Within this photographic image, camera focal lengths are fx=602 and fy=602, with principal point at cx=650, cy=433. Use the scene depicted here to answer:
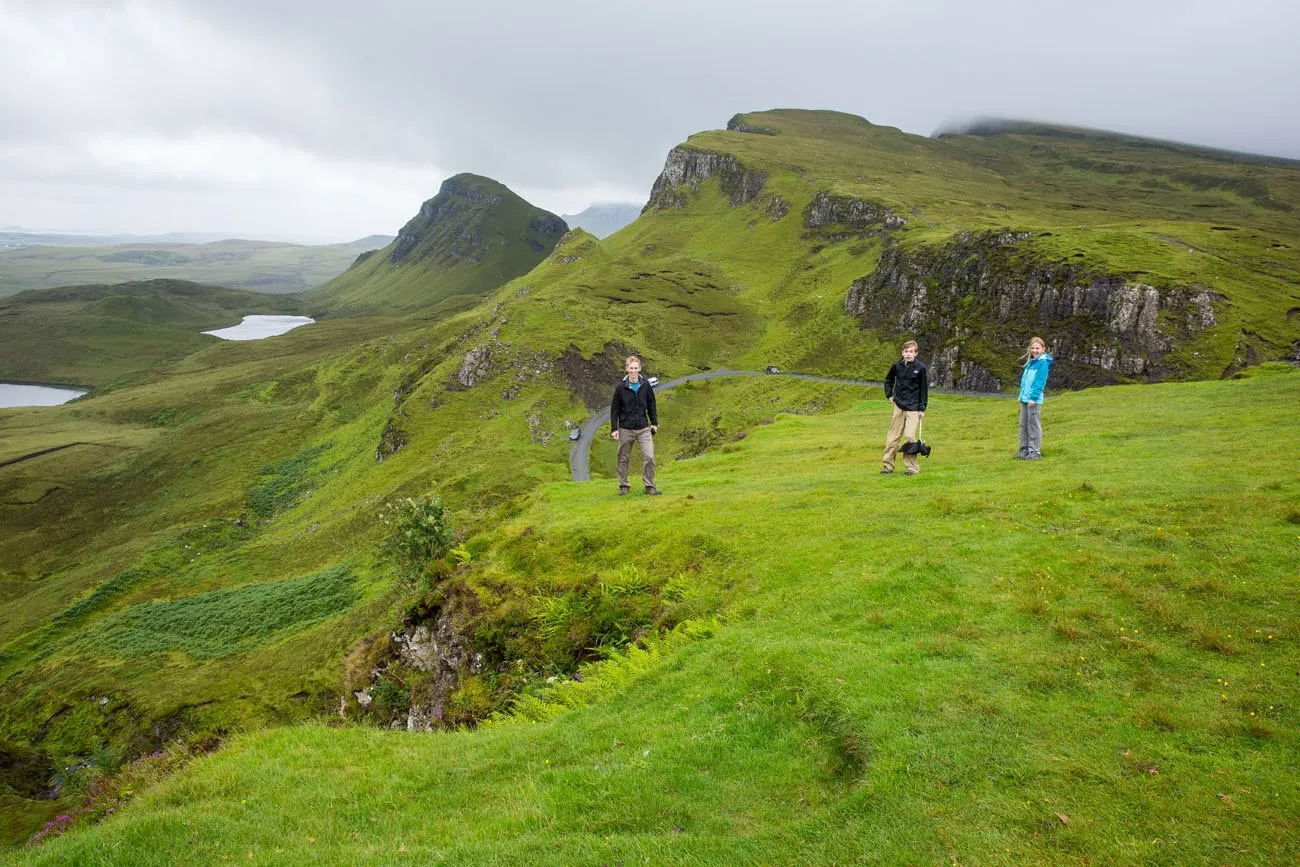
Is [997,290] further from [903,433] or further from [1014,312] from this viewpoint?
[903,433]

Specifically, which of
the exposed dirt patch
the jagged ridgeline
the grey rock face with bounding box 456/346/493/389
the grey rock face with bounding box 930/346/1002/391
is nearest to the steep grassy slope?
the jagged ridgeline

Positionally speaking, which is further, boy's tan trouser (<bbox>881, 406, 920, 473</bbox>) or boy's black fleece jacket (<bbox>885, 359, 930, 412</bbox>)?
boy's tan trouser (<bbox>881, 406, 920, 473</bbox>)

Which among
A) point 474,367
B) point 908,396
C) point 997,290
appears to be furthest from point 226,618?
point 997,290

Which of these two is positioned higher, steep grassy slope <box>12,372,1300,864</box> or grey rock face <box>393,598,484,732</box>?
steep grassy slope <box>12,372,1300,864</box>

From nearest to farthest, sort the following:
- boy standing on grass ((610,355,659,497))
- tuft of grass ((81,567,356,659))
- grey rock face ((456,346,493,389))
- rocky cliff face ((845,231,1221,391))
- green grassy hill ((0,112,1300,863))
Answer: green grassy hill ((0,112,1300,863)) → boy standing on grass ((610,355,659,497)) → tuft of grass ((81,567,356,659)) → rocky cliff face ((845,231,1221,391)) → grey rock face ((456,346,493,389))

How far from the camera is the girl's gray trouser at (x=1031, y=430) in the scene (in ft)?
77.4


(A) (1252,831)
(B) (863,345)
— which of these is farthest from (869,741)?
(B) (863,345)

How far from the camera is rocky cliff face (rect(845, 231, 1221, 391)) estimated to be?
91750 mm

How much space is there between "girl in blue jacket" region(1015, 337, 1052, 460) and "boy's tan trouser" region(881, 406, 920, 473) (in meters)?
4.01

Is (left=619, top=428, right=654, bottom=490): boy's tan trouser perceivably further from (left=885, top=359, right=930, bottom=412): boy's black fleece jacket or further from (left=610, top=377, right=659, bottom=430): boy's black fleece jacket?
(left=885, top=359, right=930, bottom=412): boy's black fleece jacket

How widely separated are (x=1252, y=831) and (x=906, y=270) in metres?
143

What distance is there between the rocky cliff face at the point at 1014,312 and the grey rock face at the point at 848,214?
104 ft

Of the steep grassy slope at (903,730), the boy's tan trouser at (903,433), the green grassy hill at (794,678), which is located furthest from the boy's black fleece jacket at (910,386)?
the steep grassy slope at (903,730)

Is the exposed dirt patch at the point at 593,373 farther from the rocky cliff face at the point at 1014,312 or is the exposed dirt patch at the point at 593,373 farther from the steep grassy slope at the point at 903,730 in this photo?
the steep grassy slope at the point at 903,730
